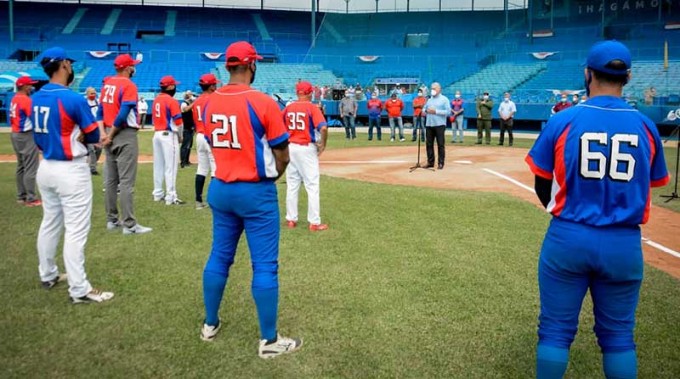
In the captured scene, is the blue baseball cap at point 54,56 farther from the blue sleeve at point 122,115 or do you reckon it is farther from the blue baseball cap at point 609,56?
the blue baseball cap at point 609,56

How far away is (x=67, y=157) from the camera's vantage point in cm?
544

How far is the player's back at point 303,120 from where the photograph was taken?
26.8ft

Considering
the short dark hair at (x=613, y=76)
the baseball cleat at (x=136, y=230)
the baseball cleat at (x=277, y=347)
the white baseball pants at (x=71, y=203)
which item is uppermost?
the short dark hair at (x=613, y=76)

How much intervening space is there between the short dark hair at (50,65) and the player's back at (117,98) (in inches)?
88.3

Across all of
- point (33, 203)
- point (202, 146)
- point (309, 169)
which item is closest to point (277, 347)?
point (309, 169)

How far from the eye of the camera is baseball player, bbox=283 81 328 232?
26.9 feet

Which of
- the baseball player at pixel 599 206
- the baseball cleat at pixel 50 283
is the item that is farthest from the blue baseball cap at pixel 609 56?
the baseball cleat at pixel 50 283

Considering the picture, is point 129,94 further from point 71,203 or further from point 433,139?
point 433,139

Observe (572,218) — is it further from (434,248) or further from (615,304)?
(434,248)

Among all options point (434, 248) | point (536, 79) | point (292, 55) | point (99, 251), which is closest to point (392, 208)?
point (434, 248)

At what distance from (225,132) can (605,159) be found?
8.60ft

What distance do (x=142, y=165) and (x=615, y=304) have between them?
1501cm

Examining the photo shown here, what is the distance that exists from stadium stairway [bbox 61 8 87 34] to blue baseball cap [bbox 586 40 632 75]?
50009 mm

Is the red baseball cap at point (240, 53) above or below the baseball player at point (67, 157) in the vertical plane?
above
